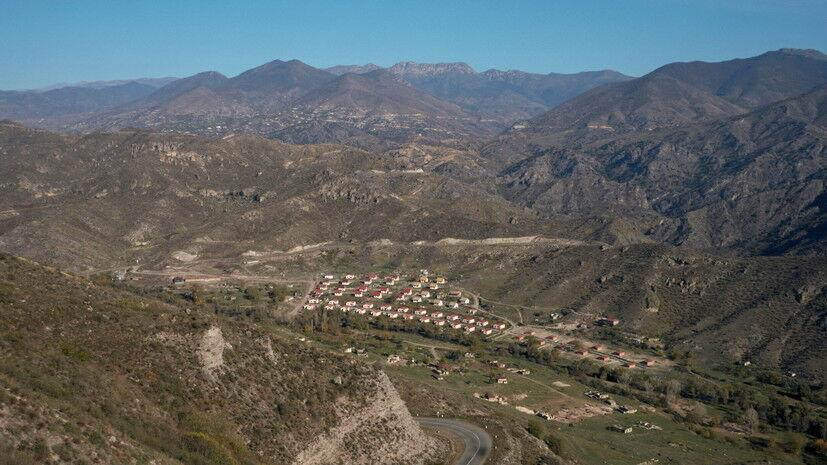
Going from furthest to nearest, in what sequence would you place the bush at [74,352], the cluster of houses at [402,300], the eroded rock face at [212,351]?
the cluster of houses at [402,300]
the eroded rock face at [212,351]
the bush at [74,352]

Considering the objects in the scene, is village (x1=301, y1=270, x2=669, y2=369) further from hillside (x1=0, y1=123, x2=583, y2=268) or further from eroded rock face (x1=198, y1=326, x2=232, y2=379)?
eroded rock face (x1=198, y1=326, x2=232, y2=379)

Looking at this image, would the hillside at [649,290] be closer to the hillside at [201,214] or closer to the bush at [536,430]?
the hillside at [201,214]

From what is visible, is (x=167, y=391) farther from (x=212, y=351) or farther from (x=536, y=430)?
(x=536, y=430)

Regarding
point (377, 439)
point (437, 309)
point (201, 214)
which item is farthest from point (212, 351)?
point (201, 214)

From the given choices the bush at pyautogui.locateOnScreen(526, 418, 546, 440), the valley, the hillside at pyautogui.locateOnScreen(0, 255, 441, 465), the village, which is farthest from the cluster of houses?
the hillside at pyautogui.locateOnScreen(0, 255, 441, 465)

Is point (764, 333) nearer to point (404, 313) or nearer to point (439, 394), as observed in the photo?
point (404, 313)

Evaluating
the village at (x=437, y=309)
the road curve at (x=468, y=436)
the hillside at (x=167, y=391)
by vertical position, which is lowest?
the village at (x=437, y=309)

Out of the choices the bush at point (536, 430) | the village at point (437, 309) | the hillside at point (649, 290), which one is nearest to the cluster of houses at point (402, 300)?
the village at point (437, 309)

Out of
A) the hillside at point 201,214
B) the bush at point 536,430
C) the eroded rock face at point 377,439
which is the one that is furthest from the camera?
the hillside at point 201,214
